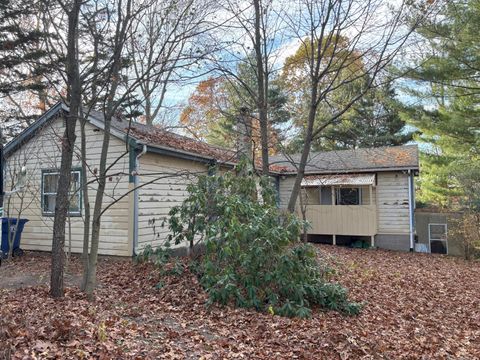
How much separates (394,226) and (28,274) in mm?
13219

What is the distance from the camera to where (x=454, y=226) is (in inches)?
578

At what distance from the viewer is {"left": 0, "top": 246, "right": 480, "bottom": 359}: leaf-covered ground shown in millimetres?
3713

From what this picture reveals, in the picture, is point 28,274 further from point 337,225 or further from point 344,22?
point 337,225

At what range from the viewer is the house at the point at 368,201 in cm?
1512

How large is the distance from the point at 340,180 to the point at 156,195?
8.54 m

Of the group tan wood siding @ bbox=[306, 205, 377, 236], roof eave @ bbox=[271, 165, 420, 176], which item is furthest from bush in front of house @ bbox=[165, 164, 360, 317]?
roof eave @ bbox=[271, 165, 420, 176]

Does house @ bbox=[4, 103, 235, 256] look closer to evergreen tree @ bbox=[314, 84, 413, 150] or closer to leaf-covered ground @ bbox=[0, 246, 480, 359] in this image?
leaf-covered ground @ bbox=[0, 246, 480, 359]

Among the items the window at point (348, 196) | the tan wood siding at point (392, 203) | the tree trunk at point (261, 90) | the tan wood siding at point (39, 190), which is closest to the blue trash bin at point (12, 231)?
the tan wood siding at point (39, 190)

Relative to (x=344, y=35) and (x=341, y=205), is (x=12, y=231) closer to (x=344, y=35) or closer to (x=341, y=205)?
(x=344, y=35)

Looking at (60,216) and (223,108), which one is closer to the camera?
(60,216)

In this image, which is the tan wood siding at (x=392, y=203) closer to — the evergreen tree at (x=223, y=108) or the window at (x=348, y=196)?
the window at (x=348, y=196)

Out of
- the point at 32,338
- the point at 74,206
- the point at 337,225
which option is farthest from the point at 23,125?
the point at 32,338

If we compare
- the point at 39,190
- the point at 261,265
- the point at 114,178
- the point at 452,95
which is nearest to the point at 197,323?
the point at 261,265

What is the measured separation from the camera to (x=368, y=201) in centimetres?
1611
